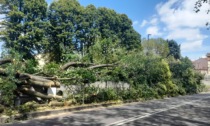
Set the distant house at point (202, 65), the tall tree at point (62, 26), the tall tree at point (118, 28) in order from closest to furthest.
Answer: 1. the tall tree at point (62, 26)
2. the tall tree at point (118, 28)
3. the distant house at point (202, 65)

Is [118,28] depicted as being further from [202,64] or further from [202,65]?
[202,64]

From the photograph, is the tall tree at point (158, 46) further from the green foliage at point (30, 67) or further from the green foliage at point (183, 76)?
the green foliage at point (30, 67)

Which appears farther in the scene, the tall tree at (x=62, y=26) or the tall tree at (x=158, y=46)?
the tall tree at (x=158, y=46)

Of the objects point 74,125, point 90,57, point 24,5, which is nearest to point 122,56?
point 90,57

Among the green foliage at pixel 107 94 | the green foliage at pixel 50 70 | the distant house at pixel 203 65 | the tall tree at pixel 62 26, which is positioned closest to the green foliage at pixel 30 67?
the green foliage at pixel 50 70

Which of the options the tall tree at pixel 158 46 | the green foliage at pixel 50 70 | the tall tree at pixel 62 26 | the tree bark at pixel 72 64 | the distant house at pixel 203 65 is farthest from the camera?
the distant house at pixel 203 65

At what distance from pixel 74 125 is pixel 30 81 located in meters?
4.29

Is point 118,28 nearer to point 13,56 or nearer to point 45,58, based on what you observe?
point 45,58

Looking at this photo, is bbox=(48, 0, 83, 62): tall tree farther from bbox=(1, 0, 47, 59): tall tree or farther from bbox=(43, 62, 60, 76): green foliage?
bbox=(43, 62, 60, 76): green foliage

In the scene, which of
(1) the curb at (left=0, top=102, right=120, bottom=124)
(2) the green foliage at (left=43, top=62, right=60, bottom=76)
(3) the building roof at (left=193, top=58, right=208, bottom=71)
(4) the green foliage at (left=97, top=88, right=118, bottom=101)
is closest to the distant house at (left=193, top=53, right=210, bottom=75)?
(3) the building roof at (left=193, top=58, right=208, bottom=71)

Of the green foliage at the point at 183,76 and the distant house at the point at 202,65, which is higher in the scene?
the distant house at the point at 202,65

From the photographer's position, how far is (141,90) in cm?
2656

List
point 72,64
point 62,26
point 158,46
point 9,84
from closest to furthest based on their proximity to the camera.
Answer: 1. point 9,84
2. point 72,64
3. point 62,26
4. point 158,46

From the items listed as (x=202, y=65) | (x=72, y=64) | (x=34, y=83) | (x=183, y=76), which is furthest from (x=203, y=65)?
(x=34, y=83)
